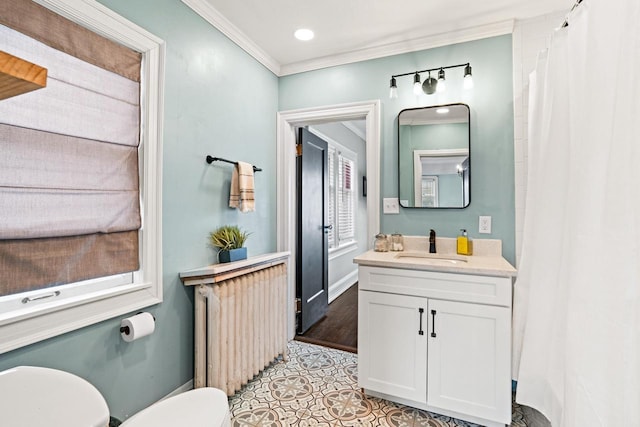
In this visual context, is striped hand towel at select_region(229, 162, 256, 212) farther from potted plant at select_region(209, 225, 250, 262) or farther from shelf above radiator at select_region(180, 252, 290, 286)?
shelf above radiator at select_region(180, 252, 290, 286)

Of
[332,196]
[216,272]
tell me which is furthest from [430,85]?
[332,196]

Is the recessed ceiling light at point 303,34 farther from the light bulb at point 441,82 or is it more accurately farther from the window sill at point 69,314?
the window sill at point 69,314

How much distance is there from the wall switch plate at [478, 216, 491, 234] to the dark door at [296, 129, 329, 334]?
59.9 inches

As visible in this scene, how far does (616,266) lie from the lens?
83 centimetres

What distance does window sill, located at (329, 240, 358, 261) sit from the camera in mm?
4121

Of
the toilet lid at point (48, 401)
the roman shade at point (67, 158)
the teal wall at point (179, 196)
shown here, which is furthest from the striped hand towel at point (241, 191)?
the toilet lid at point (48, 401)

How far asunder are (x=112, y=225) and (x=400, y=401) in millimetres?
1919

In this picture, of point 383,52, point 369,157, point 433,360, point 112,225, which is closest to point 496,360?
point 433,360

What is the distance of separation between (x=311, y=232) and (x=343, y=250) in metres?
1.48

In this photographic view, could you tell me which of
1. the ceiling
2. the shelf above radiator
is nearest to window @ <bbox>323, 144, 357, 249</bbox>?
the ceiling

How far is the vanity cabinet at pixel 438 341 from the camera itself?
1.62 metres

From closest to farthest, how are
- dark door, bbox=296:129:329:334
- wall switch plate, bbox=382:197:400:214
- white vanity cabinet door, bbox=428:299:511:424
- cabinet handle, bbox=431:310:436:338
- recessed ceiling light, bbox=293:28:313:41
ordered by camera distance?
white vanity cabinet door, bbox=428:299:511:424
cabinet handle, bbox=431:310:436:338
recessed ceiling light, bbox=293:28:313:41
wall switch plate, bbox=382:197:400:214
dark door, bbox=296:129:329:334

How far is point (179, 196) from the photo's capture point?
1783 mm

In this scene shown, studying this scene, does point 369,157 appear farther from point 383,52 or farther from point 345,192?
point 345,192
